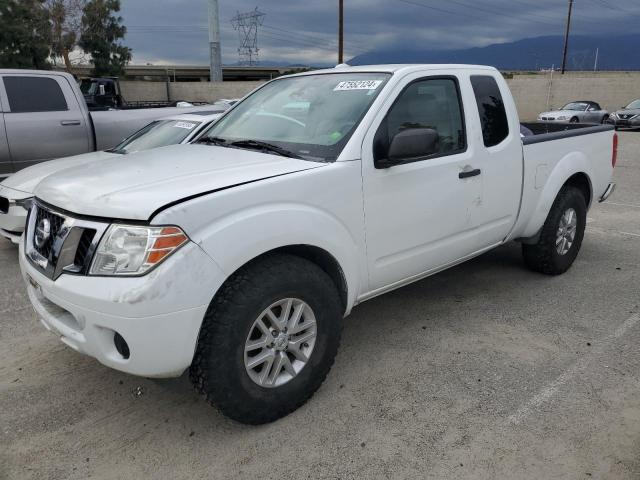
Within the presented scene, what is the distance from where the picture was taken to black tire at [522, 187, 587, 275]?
188 inches

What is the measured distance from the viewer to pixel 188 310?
2.38 meters

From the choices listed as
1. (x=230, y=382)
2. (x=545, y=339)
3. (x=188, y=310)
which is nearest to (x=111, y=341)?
(x=188, y=310)

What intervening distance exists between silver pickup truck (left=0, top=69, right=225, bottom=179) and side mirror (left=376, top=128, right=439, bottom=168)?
16.7 ft

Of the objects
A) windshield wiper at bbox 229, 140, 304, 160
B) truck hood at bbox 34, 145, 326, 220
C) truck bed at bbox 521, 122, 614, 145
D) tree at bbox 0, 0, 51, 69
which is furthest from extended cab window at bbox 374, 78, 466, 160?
tree at bbox 0, 0, 51, 69

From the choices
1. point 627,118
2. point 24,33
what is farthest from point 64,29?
point 627,118

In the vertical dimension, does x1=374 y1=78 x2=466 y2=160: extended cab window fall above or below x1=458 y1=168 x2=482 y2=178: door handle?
above

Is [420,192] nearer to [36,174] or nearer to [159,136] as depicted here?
[159,136]

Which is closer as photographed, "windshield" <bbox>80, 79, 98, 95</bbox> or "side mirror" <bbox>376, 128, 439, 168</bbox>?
"side mirror" <bbox>376, 128, 439, 168</bbox>

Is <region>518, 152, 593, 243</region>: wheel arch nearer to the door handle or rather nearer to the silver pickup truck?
the door handle

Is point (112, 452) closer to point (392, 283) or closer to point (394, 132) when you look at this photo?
point (392, 283)

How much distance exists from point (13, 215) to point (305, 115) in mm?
3446

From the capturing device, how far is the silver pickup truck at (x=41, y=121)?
6777 millimetres

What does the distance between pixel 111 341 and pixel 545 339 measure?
9.27 ft

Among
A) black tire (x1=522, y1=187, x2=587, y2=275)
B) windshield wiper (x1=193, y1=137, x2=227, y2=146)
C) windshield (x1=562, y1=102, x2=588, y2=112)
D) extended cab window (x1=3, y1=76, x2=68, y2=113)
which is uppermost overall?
extended cab window (x1=3, y1=76, x2=68, y2=113)
